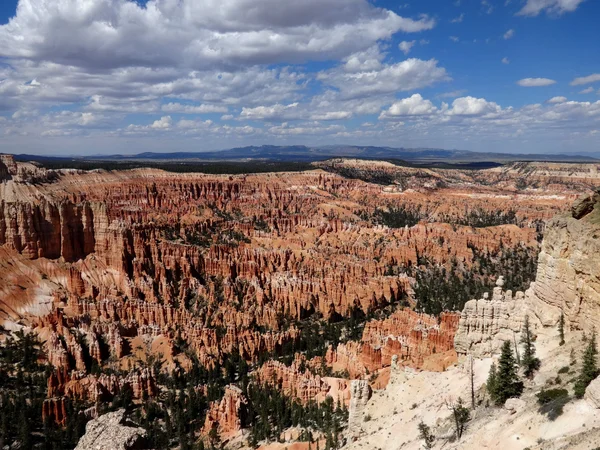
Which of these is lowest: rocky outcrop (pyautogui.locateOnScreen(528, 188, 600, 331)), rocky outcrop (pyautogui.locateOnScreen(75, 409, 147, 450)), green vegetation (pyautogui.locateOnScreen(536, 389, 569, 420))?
rocky outcrop (pyautogui.locateOnScreen(75, 409, 147, 450))

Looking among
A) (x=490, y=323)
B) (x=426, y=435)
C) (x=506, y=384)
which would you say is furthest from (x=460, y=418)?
(x=490, y=323)

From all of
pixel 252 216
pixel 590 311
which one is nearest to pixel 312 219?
pixel 252 216

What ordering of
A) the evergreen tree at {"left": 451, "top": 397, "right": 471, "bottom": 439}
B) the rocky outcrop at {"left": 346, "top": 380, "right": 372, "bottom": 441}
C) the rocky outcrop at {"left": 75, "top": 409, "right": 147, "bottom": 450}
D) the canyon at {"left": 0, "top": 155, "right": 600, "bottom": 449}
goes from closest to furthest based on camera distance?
the evergreen tree at {"left": 451, "top": 397, "right": 471, "bottom": 439} → the canyon at {"left": 0, "top": 155, "right": 600, "bottom": 449} → the rocky outcrop at {"left": 346, "top": 380, "right": 372, "bottom": 441} → the rocky outcrop at {"left": 75, "top": 409, "right": 147, "bottom": 450}

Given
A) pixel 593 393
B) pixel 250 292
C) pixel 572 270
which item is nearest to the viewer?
pixel 593 393

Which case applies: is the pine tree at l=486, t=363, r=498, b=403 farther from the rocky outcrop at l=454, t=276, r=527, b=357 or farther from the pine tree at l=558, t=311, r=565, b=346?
the rocky outcrop at l=454, t=276, r=527, b=357

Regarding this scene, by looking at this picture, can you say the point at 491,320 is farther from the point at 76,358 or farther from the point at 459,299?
the point at 76,358

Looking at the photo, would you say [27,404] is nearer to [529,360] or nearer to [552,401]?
[529,360]

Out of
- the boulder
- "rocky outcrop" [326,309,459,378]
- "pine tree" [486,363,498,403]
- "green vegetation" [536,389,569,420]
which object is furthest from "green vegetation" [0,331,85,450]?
"green vegetation" [536,389,569,420]
